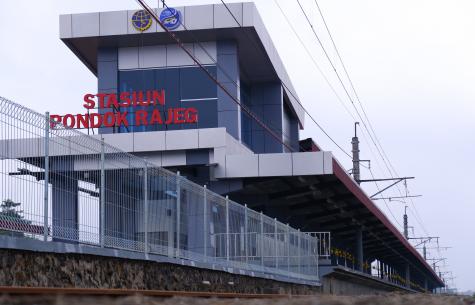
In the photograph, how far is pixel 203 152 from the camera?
38.0 m

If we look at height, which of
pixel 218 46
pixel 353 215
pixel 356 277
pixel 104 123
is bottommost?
pixel 356 277

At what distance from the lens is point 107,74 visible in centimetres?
4309

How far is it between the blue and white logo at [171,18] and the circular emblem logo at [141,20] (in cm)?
62

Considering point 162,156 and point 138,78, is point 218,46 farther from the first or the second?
point 162,156

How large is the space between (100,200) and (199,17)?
26.2m

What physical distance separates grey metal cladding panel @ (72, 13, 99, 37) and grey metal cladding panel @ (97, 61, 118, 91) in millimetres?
1981

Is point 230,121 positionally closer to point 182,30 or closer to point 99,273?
point 182,30

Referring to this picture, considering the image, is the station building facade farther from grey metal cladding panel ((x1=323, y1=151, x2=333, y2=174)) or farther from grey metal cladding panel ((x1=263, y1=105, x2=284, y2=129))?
grey metal cladding panel ((x1=263, y1=105, x2=284, y2=129))

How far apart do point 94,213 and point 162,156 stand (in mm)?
22888

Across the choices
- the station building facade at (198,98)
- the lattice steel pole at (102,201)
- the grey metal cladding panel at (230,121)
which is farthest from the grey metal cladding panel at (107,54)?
the lattice steel pole at (102,201)

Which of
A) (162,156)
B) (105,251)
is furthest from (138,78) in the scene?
(105,251)

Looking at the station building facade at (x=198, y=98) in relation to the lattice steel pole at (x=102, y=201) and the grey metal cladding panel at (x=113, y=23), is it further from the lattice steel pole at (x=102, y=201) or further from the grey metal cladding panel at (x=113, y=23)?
the lattice steel pole at (x=102, y=201)

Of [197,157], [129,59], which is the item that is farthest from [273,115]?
[197,157]

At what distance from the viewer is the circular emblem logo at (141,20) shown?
41.0m
